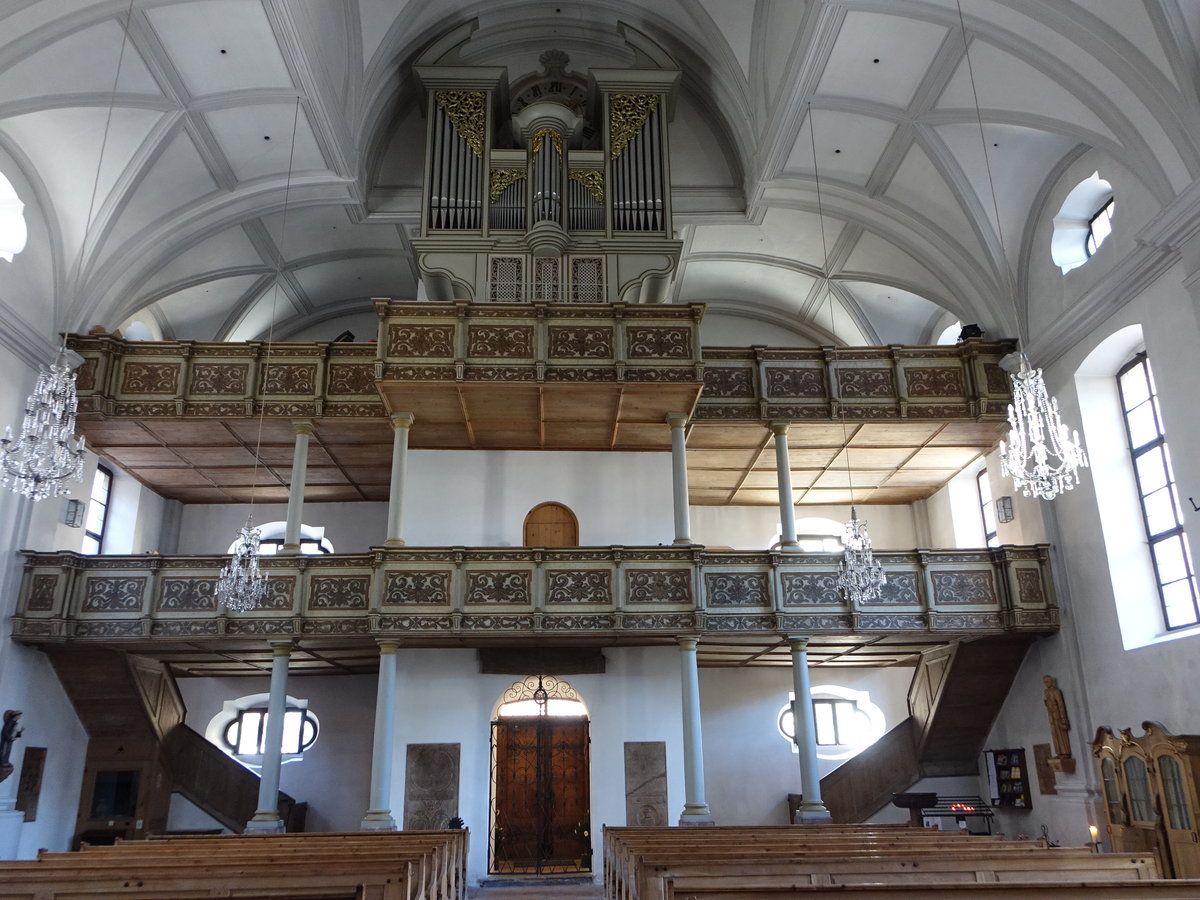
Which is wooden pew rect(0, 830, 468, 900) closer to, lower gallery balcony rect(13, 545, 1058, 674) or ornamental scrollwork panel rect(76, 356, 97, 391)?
lower gallery balcony rect(13, 545, 1058, 674)

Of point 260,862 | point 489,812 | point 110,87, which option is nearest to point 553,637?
point 489,812

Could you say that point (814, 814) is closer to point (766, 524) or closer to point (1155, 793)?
point (1155, 793)

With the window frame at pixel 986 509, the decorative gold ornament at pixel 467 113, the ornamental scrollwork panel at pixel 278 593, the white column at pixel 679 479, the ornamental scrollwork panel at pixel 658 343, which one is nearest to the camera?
the ornamental scrollwork panel at pixel 278 593

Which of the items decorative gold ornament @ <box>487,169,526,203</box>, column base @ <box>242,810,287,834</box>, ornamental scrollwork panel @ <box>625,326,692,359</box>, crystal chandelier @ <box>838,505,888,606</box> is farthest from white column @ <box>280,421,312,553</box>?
crystal chandelier @ <box>838,505,888,606</box>

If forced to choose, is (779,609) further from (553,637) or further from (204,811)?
(204,811)

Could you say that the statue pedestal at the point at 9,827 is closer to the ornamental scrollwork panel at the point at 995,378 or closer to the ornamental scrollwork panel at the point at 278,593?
the ornamental scrollwork panel at the point at 278,593


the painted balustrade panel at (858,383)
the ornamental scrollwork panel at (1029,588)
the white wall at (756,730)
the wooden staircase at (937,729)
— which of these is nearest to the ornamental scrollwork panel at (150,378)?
the painted balustrade panel at (858,383)

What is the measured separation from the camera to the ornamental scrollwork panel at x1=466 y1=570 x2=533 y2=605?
14.2 m

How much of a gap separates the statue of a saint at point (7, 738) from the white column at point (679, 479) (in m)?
10.3

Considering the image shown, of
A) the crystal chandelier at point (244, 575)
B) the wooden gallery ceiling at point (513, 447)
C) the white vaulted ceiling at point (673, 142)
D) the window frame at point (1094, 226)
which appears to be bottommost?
the crystal chandelier at point (244, 575)

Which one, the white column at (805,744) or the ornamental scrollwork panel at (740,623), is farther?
the ornamental scrollwork panel at (740,623)

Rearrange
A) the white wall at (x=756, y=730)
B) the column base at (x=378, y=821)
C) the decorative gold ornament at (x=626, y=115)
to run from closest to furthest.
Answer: the column base at (x=378, y=821)
the decorative gold ornament at (x=626, y=115)
the white wall at (x=756, y=730)

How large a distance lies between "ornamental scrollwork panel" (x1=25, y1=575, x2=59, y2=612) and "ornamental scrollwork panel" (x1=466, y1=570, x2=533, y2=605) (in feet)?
20.7

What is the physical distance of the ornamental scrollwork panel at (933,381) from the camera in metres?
15.7
